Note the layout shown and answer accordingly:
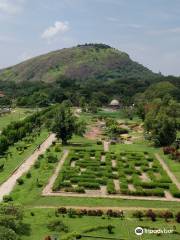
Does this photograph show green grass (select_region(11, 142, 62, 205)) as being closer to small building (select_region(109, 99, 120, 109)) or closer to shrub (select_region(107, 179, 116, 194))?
shrub (select_region(107, 179, 116, 194))

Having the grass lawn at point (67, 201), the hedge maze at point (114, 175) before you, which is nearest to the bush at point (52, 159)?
the hedge maze at point (114, 175)

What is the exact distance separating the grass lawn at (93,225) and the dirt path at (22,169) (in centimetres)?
804

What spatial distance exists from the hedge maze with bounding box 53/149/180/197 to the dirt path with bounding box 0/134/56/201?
198 inches

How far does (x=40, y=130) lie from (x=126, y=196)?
178 ft

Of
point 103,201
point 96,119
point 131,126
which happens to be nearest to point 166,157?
point 103,201

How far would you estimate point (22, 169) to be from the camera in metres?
64.4

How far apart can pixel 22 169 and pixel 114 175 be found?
489 inches

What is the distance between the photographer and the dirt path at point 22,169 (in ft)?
176

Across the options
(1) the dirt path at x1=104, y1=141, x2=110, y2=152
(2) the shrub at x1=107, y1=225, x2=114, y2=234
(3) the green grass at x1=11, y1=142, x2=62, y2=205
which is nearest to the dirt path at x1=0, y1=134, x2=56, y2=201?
(3) the green grass at x1=11, y1=142, x2=62, y2=205

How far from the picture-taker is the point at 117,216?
44.3 m

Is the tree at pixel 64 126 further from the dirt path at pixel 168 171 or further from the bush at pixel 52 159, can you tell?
the dirt path at pixel 168 171

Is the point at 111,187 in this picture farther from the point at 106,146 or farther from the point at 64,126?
the point at 106,146

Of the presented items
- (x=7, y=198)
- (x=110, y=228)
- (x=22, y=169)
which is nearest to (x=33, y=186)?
(x=7, y=198)

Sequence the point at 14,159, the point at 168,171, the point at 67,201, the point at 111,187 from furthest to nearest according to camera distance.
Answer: the point at 14,159
the point at 168,171
the point at 111,187
the point at 67,201
